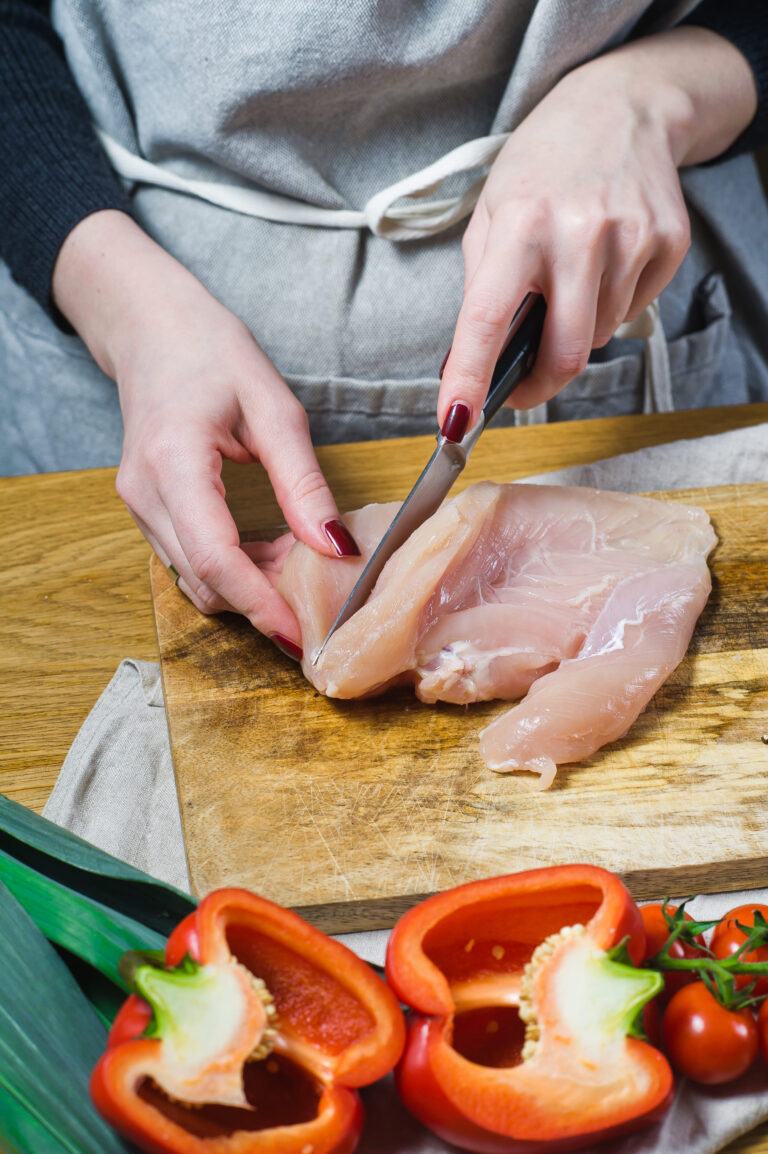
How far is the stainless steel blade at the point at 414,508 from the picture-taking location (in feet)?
4.92

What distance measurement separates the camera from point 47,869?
105cm

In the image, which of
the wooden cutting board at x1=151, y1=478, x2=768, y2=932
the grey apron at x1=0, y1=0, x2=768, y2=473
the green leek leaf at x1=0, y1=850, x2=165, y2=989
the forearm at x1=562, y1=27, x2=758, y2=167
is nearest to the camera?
the green leek leaf at x1=0, y1=850, x2=165, y2=989

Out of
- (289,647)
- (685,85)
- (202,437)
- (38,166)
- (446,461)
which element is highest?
(38,166)

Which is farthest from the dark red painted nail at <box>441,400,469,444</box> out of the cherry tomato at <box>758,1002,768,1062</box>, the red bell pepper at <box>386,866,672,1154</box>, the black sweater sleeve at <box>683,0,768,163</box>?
the black sweater sleeve at <box>683,0,768,163</box>

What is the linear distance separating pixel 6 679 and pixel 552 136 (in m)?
1.27

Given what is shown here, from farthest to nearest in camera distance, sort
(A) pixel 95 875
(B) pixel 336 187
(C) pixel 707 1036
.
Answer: (B) pixel 336 187 → (A) pixel 95 875 → (C) pixel 707 1036

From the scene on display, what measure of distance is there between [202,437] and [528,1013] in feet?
3.30

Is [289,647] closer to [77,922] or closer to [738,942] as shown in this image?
[77,922]

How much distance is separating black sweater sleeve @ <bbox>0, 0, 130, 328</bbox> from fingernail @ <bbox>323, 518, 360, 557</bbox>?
0.86 meters

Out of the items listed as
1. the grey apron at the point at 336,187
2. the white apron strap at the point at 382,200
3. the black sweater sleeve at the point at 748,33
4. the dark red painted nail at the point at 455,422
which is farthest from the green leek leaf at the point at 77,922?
the black sweater sleeve at the point at 748,33

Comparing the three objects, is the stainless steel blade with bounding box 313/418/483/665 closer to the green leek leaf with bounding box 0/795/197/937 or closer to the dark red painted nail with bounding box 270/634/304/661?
the dark red painted nail with bounding box 270/634/304/661

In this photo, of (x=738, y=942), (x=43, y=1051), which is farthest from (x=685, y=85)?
(x=43, y=1051)

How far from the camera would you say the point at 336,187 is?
2.03 m

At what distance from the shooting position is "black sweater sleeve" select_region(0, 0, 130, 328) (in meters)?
1.91
